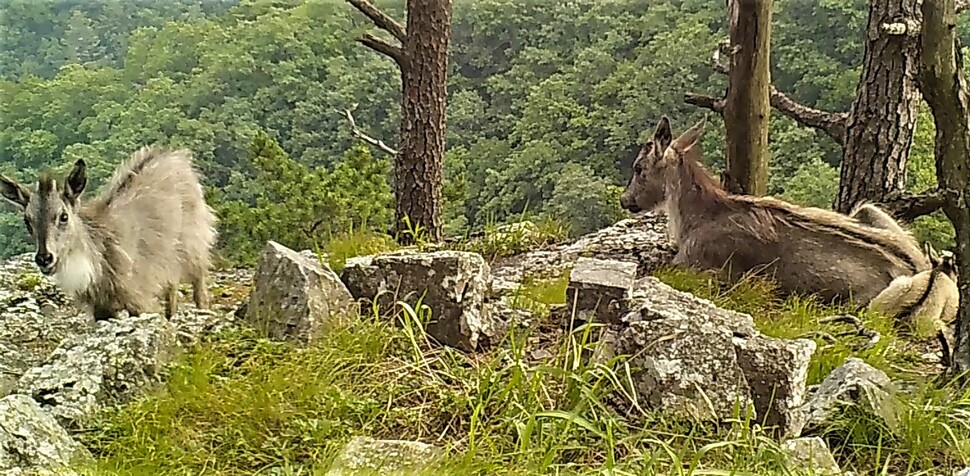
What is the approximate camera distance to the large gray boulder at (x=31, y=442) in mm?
1743

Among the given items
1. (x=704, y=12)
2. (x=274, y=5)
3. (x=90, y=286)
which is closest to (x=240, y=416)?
(x=90, y=286)

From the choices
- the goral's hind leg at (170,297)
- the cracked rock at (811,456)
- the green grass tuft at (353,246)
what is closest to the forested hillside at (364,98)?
the green grass tuft at (353,246)

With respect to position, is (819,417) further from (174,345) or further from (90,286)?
(90,286)

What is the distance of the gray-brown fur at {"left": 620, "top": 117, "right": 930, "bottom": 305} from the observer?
3.09 meters

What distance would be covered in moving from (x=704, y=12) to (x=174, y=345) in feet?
8.31

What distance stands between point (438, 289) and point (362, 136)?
1215 millimetres

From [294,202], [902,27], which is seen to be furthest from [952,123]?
[294,202]

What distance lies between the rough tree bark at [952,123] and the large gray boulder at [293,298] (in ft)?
4.73

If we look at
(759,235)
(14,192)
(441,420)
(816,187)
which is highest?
(14,192)

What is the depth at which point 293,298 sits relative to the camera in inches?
92.9

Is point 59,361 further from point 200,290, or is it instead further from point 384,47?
point 384,47

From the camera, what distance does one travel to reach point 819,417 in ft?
6.66

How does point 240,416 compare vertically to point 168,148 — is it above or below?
below

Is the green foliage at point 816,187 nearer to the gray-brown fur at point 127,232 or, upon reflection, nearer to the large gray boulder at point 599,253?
the large gray boulder at point 599,253
